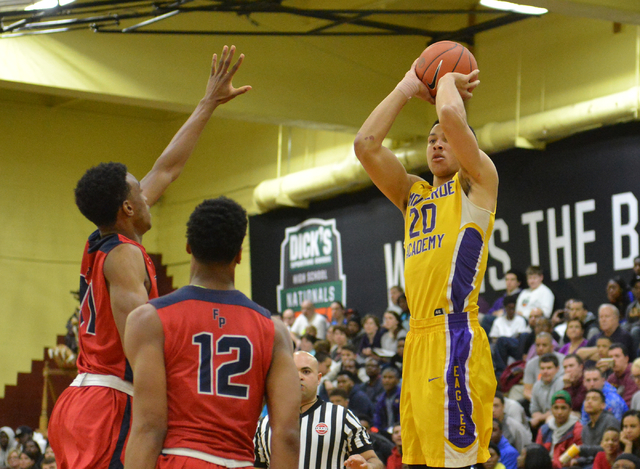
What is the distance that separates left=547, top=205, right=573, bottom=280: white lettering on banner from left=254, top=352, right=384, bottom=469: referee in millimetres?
7703

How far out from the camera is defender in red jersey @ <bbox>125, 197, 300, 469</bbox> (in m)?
3.06

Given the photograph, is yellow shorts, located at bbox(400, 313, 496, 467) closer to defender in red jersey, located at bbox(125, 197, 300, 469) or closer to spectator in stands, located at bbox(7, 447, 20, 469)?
defender in red jersey, located at bbox(125, 197, 300, 469)

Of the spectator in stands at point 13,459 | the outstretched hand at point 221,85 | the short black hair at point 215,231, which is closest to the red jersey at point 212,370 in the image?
the short black hair at point 215,231

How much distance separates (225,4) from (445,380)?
9845 millimetres

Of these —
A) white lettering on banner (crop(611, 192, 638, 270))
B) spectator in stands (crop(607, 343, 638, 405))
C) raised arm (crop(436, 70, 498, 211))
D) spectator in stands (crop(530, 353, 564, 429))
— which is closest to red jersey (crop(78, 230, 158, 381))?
raised arm (crop(436, 70, 498, 211))

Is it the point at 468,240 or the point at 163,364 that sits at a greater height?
the point at 468,240

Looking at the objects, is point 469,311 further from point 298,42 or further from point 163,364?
point 298,42

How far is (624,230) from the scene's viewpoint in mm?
12328

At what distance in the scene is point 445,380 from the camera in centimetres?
402

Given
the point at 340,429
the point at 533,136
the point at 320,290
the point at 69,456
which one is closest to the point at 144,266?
the point at 69,456

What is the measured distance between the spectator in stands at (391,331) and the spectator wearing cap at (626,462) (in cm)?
573

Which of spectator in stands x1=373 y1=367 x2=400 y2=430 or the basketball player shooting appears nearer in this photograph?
the basketball player shooting

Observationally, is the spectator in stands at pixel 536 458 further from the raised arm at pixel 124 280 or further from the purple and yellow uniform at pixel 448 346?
the raised arm at pixel 124 280

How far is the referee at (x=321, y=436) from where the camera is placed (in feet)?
19.7
